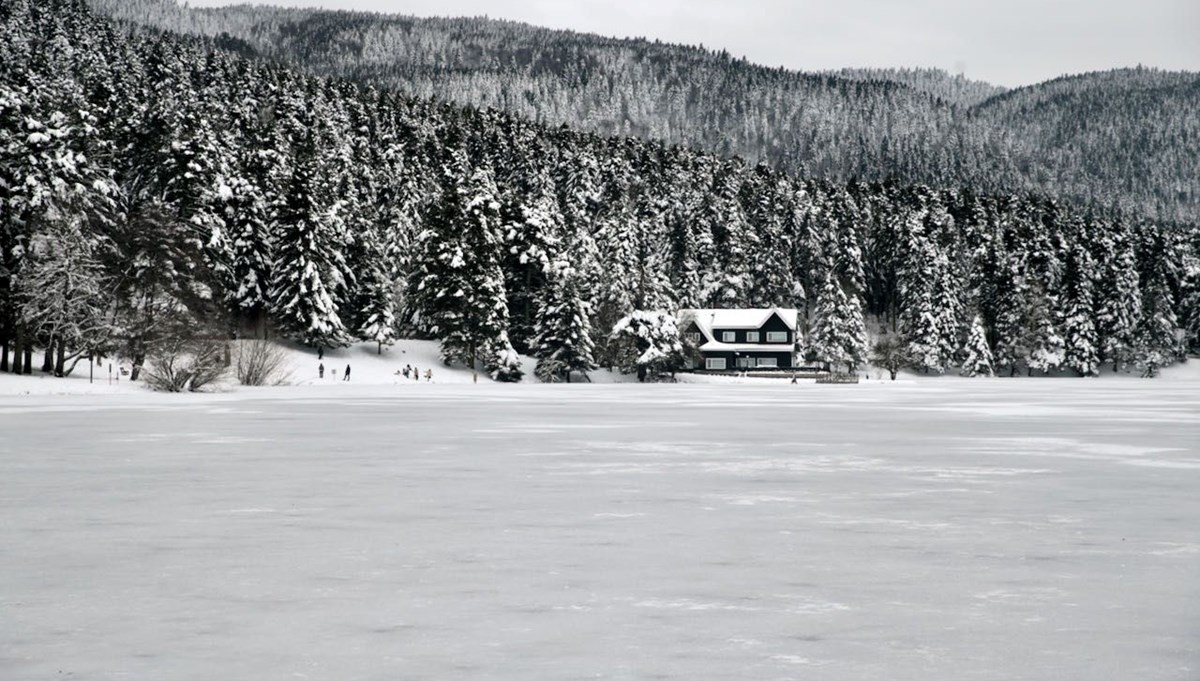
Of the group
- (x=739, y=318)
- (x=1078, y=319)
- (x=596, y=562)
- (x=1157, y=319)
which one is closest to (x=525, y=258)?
(x=739, y=318)

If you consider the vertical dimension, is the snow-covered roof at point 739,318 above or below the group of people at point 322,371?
above

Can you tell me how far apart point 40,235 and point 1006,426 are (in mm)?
51179

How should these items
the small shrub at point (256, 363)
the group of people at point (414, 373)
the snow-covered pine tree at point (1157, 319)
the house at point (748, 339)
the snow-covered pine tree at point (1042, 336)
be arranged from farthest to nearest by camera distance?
the snow-covered pine tree at point (1157, 319) < the snow-covered pine tree at point (1042, 336) < the house at point (748, 339) < the group of people at point (414, 373) < the small shrub at point (256, 363)

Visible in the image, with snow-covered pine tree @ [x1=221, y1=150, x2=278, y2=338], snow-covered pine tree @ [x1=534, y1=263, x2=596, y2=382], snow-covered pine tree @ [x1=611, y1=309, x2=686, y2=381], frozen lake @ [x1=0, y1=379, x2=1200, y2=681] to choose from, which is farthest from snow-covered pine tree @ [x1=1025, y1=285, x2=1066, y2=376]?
frozen lake @ [x1=0, y1=379, x2=1200, y2=681]

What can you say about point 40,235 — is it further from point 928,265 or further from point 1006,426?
point 928,265

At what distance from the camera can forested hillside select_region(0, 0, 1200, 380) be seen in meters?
66.3

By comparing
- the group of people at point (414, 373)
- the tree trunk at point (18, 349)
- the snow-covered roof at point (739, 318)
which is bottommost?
the group of people at point (414, 373)

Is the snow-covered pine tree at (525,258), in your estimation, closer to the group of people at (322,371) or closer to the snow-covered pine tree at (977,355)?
the group of people at (322,371)

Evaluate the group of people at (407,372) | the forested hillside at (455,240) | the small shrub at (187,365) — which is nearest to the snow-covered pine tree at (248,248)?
the forested hillside at (455,240)

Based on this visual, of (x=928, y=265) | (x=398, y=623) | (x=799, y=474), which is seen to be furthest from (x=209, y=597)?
(x=928, y=265)

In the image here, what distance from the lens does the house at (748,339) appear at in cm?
11462

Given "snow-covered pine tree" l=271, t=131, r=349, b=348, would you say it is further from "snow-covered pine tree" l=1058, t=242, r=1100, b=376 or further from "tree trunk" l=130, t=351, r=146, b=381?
"snow-covered pine tree" l=1058, t=242, r=1100, b=376

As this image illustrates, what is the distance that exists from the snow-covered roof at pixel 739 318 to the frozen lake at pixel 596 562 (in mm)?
89941

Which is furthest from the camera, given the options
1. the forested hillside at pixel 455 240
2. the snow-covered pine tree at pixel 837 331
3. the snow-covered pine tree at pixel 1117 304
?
the snow-covered pine tree at pixel 1117 304
